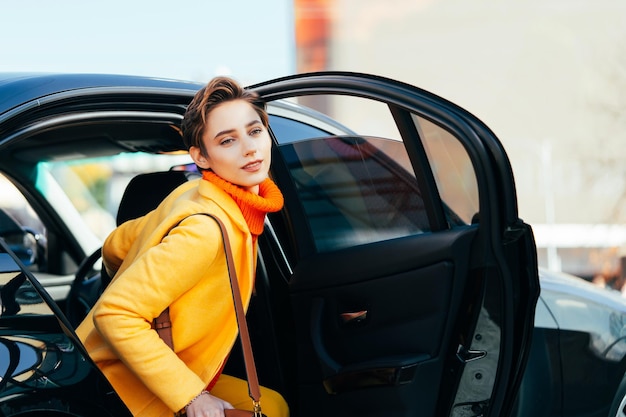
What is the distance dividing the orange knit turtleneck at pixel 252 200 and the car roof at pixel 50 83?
0.33 m

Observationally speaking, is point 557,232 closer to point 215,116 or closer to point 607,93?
point 607,93

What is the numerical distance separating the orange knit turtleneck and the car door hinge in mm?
620

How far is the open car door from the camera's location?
2223mm

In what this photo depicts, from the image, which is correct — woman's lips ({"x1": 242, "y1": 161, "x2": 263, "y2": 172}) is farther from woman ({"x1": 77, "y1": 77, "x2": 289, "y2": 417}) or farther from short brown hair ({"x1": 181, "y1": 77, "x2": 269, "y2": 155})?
short brown hair ({"x1": 181, "y1": 77, "x2": 269, "y2": 155})

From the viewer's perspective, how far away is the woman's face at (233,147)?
7.12ft

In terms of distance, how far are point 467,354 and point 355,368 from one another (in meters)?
0.33

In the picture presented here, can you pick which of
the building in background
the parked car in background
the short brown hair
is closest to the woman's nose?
the short brown hair

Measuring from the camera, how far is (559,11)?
51.9ft

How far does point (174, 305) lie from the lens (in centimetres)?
204

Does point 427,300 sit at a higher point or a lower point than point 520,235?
lower

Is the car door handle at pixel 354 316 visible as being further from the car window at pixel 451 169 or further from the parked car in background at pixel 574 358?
the parked car in background at pixel 574 358

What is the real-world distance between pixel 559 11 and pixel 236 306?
15.0 m

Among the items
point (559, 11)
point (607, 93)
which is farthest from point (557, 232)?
point (559, 11)

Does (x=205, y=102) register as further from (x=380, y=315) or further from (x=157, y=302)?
(x=380, y=315)
